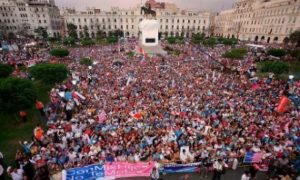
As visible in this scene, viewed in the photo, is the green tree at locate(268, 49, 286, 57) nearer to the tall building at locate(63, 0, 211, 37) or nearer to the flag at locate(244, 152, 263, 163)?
the flag at locate(244, 152, 263, 163)

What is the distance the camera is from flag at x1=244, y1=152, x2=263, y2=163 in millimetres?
9617

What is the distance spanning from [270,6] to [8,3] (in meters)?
105

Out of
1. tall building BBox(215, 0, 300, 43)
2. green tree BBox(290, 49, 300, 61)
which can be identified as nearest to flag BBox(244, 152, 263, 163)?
green tree BBox(290, 49, 300, 61)

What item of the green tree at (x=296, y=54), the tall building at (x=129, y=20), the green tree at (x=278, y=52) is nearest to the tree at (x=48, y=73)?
the green tree at (x=278, y=52)

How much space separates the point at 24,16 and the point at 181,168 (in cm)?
10341

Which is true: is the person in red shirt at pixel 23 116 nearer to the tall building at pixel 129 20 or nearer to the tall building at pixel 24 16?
the tall building at pixel 24 16

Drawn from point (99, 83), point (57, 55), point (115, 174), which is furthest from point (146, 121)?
point (57, 55)

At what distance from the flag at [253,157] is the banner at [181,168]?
8.38 ft

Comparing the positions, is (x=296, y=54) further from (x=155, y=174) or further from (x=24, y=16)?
(x=24, y=16)

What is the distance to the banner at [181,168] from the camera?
9.30 m

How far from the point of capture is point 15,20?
86000 millimetres

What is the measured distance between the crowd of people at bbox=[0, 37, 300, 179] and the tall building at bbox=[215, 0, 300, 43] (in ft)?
176

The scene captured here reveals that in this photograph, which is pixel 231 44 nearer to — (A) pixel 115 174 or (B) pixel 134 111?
(B) pixel 134 111

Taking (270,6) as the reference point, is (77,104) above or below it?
below
